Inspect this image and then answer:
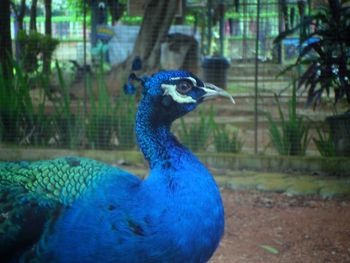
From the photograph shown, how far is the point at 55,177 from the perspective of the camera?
8.37 feet

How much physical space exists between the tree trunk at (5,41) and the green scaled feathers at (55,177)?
5247 millimetres

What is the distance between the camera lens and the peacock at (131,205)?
2.31 metres

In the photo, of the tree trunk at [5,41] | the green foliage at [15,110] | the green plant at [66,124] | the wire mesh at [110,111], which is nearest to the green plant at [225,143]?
the wire mesh at [110,111]

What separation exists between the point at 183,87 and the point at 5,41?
256 inches

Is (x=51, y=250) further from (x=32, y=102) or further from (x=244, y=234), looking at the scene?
(x=32, y=102)

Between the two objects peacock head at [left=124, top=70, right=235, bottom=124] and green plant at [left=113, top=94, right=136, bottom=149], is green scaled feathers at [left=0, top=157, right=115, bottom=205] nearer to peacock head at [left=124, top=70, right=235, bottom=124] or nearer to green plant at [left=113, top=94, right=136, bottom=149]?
peacock head at [left=124, top=70, right=235, bottom=124]

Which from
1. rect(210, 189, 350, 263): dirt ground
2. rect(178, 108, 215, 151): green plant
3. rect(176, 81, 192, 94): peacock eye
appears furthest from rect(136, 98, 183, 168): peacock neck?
rect(178, 108, 215, 151): green plant

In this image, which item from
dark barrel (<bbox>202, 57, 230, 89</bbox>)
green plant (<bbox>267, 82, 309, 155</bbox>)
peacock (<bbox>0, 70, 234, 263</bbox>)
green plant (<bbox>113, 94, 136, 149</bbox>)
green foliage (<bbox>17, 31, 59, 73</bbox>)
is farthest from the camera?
dark barrel (<bbox>202, 57, 230, 89</bbox>)

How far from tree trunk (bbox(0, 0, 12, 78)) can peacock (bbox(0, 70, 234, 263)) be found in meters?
5.45

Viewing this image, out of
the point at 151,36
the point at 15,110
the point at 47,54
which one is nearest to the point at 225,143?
the point at 15,110

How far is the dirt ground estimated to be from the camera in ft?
14.0

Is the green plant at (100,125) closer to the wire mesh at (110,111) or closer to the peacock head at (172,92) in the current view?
the wire mesh at (110,111)

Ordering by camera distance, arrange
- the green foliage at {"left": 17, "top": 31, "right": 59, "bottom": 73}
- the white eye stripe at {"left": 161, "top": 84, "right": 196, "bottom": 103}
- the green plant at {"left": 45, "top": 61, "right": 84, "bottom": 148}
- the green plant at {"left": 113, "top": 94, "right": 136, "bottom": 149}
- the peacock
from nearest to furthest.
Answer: the peacock
the white eye stripe at {"left": 161, "top": 84, "right": 196, "bottom": 103}
the green plant at {"left": 113, "top": 94, "right": 136, "bottom": 149}
the green plant at {"left": 45, "top": 61, "right": 84, "bottom": 148}
the green foliage at {"left": 17, "top": 31, "right": 59, "bottom": 73}

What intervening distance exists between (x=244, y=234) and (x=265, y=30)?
5079mm
